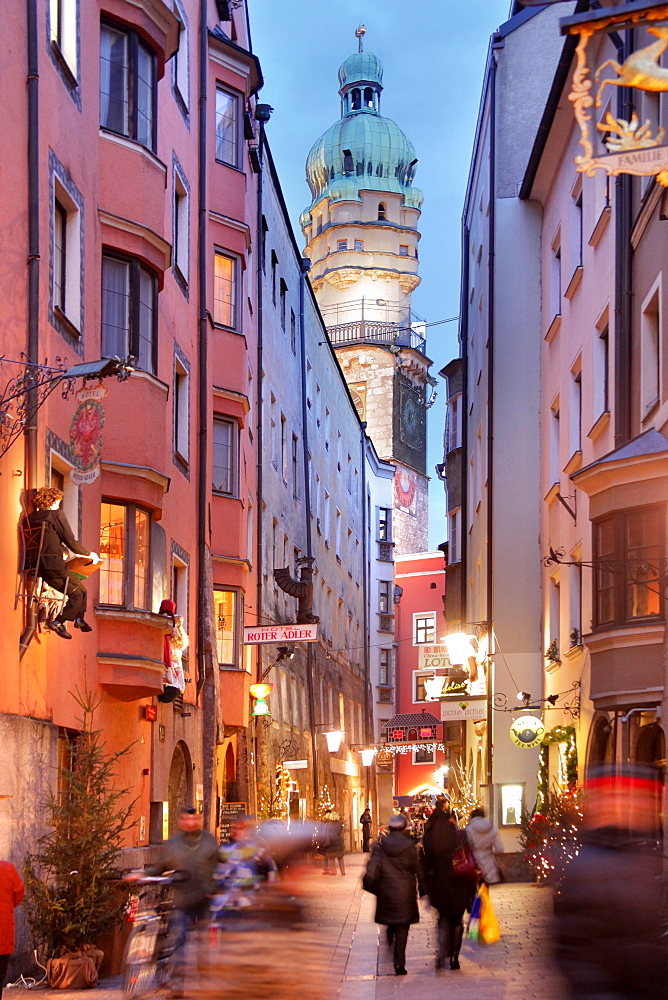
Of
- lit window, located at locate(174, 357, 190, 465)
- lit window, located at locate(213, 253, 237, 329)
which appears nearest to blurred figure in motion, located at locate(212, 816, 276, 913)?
lit window, located at locate(174, 357, 190, 465)

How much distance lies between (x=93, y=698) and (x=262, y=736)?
50.6 feet

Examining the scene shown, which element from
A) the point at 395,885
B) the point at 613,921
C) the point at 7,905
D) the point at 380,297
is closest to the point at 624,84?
the point at 613,921

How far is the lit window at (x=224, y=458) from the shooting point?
28.1 m

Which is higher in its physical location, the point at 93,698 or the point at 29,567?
the point at 29,567

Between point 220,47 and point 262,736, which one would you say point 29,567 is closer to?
point 220,47

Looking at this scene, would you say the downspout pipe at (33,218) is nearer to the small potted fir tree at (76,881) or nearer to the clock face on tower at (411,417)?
the small potted fir tree at (76,881)

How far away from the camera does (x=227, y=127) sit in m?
28.7

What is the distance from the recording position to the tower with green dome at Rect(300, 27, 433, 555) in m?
95.9

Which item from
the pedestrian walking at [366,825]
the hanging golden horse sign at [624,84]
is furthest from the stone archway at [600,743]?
the pedestrian walking at [366,825]

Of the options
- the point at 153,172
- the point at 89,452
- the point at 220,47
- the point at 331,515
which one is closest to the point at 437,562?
the point at 331,515

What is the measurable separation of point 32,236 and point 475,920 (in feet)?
30.1

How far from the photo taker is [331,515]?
5300cm

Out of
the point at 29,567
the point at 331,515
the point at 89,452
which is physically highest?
the point at 331,515

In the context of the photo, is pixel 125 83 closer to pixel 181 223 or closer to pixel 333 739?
pixel 181 223
